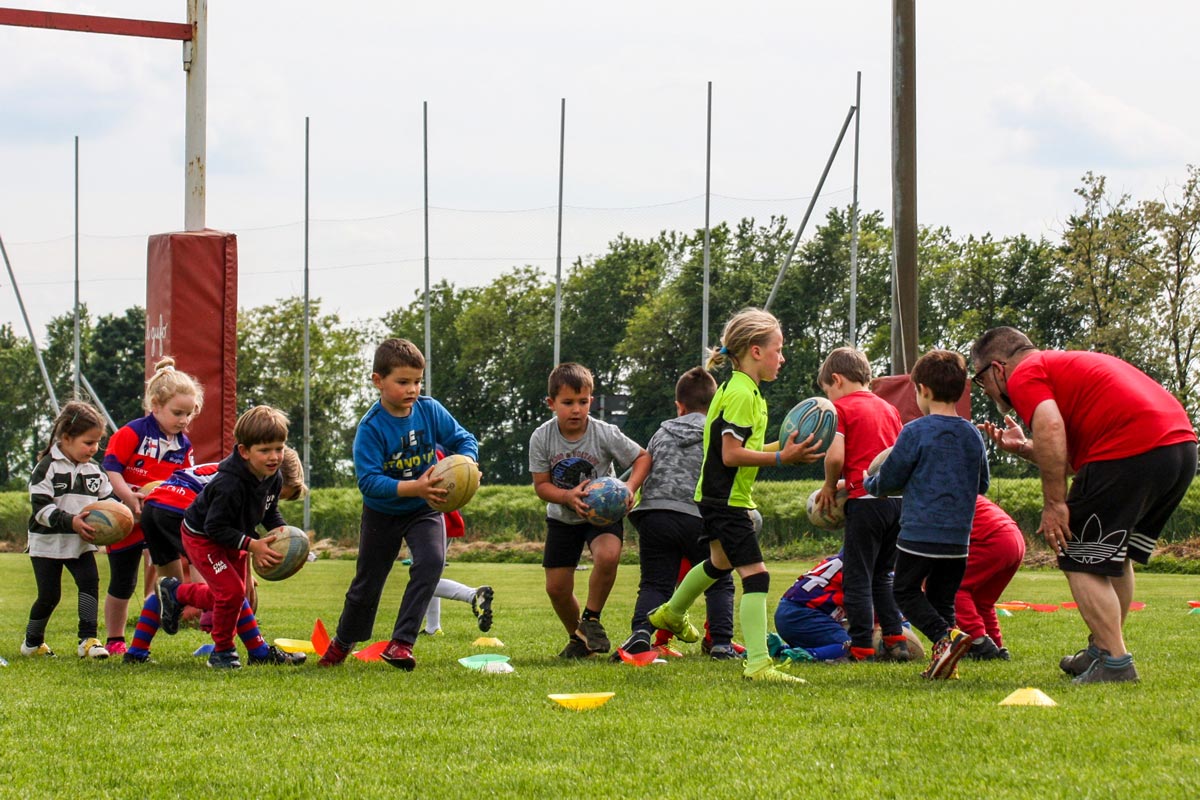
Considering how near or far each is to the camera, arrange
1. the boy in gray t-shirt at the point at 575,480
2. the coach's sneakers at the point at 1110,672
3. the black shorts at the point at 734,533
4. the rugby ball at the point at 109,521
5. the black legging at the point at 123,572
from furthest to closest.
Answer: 1. the black legging at the point at 123,572
2. the rugby ball at the point at 109,521
3. the boy in gray t-shirt at the point at 575,480
4. the black shorts at the point at 734,533
5. the coach's sneakers at the point at 1110,672

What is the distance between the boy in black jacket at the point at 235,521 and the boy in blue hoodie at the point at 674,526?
2.09m

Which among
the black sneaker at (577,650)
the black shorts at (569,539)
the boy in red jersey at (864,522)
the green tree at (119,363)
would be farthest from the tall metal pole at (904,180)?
the green tree at (119,363)

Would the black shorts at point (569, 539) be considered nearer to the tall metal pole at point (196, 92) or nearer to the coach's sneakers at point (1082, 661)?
the coach's sneakers at point (1082, 661)

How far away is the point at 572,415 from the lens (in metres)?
7.71

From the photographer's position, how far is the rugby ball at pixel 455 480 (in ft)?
22.5

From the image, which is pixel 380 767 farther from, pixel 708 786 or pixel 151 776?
pixel 708 786

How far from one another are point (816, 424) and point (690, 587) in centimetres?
112

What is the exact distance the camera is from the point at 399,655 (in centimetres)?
689

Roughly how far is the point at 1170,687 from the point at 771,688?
165 centimetres

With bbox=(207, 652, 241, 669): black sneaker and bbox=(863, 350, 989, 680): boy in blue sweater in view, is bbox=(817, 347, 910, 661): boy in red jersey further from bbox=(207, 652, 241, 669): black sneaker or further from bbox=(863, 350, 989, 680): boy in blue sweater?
bbox=(207, 652, 241, 669): black sneaker

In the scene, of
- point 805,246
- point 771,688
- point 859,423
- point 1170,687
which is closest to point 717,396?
point 859,423

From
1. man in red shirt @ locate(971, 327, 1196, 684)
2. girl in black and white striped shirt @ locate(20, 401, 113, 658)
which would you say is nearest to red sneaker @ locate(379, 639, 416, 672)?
girl in black and white striped shirt @ locate(20, 401, 113, 658)

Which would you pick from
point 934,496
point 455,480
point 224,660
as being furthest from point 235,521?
point 934,496

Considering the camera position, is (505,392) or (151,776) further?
(505,392)
